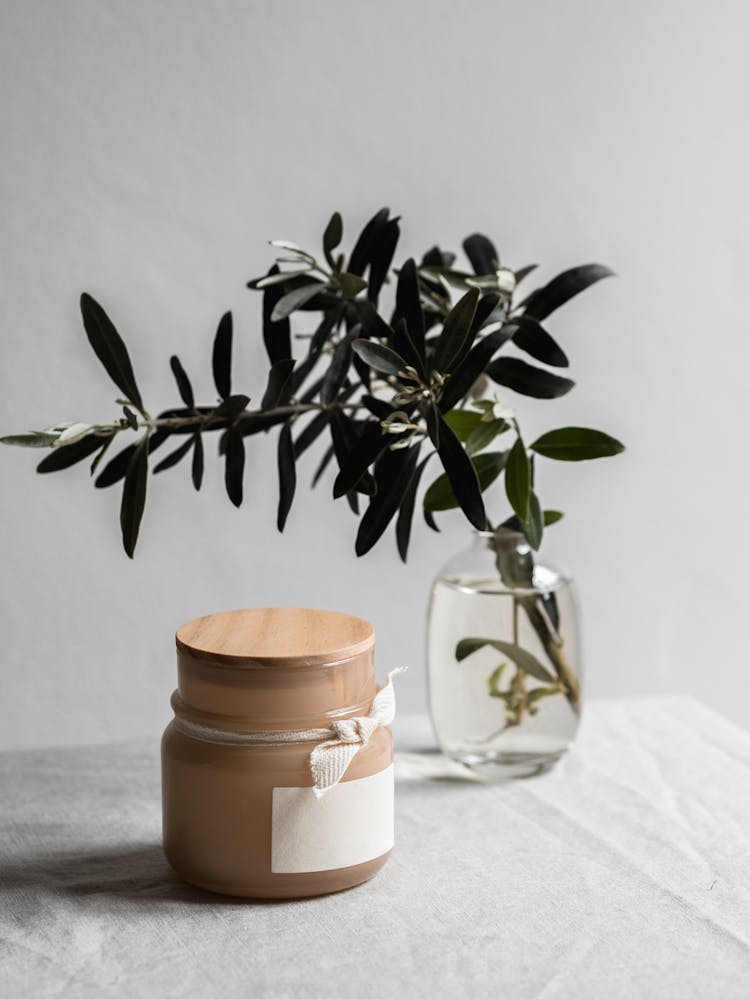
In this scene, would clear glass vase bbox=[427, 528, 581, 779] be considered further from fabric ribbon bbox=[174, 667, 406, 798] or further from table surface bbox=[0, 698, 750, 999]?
fabric ribbon bbox=[174, 667, 406, 798]

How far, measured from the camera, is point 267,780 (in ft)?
2.31

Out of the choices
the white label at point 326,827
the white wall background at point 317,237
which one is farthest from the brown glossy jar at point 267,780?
the white wall background at point 317,237

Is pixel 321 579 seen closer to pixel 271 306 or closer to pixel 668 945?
pixel 271 306

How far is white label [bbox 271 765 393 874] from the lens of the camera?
70 cm

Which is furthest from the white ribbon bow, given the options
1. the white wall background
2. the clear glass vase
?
the white wall background

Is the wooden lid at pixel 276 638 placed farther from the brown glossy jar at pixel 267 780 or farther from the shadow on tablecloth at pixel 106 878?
the shadow on tablecloth at pixel 106 878

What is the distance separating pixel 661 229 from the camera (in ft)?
4.76

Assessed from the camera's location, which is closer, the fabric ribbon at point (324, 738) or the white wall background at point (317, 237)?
the fabric ribbon at point (324, 738)

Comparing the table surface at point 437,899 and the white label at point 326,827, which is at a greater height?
the white label at point 326,827

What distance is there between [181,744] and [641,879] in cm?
33

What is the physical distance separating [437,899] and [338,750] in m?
0.12

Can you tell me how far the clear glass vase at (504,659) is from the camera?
3.07 ft

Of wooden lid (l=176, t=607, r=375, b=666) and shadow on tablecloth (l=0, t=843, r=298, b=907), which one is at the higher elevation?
wooden lid (l=176, t=607, r=375, b=666)

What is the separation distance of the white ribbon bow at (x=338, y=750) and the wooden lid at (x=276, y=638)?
0.04m
